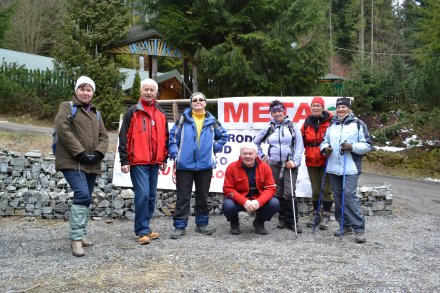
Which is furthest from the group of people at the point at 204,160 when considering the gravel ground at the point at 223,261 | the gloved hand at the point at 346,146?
the gravel ground at the point at 223,261

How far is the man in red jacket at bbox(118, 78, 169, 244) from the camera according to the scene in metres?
5.38

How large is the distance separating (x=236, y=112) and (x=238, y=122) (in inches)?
6.9

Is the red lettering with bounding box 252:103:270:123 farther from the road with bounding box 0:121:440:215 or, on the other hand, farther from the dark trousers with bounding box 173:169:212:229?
the road with bounding box 0:121:440:215

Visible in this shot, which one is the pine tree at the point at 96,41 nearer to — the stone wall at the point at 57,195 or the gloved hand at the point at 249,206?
the stone wall at the point at 57,195

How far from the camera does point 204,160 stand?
5.79 meters

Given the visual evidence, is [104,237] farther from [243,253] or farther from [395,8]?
[395,8]

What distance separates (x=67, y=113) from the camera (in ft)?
16.2

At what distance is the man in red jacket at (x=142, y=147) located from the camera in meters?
5.38

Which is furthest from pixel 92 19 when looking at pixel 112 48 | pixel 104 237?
pixel 104 237

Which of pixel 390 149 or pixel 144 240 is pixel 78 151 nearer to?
pixel 144 240

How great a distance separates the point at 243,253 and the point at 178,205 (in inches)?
47.3

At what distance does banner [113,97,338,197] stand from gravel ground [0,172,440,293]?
3.34ft

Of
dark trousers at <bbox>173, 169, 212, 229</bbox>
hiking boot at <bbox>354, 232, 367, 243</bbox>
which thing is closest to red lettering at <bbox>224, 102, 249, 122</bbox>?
dark trousers at <bbox>173, 169, 212, 229</bbox>

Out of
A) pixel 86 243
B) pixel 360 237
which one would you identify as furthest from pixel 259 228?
pixel 86 243
